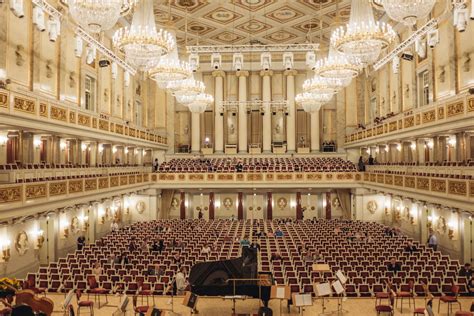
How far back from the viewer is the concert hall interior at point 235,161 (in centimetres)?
1198

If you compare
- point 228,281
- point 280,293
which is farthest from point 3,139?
point 280,293

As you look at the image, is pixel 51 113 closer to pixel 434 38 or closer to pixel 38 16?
pixel 38 16

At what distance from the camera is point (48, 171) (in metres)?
18.9

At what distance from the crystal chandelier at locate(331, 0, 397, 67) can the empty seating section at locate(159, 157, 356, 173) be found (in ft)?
54.2

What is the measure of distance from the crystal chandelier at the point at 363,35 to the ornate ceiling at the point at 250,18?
13220 mm

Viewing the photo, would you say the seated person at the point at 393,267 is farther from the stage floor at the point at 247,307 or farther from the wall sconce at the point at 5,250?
the wall sconce at the point at 5,250

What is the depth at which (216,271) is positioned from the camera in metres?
10.7

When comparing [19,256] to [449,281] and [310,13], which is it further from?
[310,13]

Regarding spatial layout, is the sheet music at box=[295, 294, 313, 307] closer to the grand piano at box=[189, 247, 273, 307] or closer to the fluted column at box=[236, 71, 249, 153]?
the grand piano at box=[189, 247, 273, 307]

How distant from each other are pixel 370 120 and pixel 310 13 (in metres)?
10.7

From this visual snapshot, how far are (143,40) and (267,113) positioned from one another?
25.5m

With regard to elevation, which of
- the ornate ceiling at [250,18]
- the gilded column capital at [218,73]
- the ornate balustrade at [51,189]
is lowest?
the ornate balustrade at [51,189]

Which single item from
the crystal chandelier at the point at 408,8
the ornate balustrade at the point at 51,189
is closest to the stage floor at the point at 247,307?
the ornate balustrade at the point at 51,189

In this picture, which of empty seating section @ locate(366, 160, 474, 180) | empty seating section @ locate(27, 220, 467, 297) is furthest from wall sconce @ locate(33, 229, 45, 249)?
empty seating section @ locate(366, 160, 474, 180)
